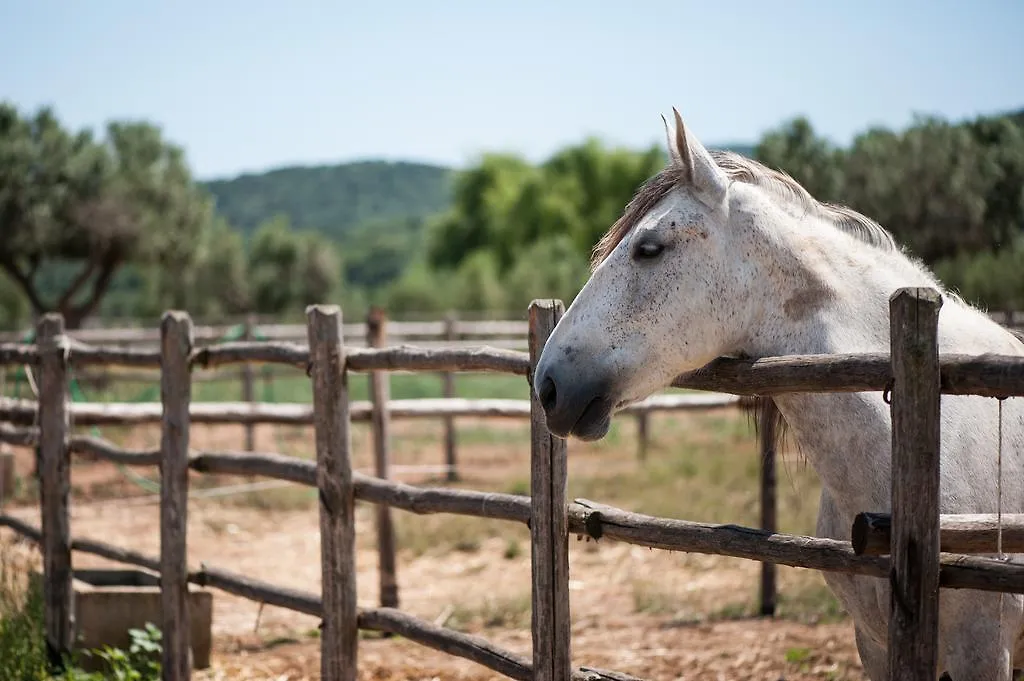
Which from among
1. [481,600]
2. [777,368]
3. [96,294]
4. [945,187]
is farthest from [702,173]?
[96,294]

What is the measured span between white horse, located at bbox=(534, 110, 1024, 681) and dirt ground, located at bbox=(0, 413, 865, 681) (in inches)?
85.5

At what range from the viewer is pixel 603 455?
11.4 metres

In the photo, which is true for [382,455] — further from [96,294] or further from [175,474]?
[96,294]

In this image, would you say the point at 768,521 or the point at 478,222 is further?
the point at 478,222

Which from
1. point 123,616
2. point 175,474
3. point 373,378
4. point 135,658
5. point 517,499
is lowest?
point 135,658

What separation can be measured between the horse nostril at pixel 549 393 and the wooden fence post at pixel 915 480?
2.74 ft

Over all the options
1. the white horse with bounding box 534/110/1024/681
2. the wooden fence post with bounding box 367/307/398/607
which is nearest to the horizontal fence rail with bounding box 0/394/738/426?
the wooden fence post with bounding box 367/307/398/607

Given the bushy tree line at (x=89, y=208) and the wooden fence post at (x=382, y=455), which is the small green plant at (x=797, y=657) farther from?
the bushy tree line at (x=89, y=208)

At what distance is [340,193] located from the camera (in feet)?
579

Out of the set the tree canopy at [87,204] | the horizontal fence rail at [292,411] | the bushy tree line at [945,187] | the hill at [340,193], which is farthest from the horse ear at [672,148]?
the hill at [340,193]

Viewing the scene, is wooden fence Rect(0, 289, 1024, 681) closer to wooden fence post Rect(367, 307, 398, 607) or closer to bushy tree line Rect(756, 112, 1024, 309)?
wooden fence post Rect(367, 307, 398, 607)

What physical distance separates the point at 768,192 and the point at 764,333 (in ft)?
1.41

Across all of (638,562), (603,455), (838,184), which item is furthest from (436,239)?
(638,562)

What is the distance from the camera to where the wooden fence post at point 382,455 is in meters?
5.95
